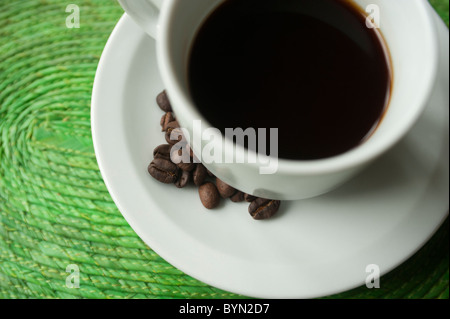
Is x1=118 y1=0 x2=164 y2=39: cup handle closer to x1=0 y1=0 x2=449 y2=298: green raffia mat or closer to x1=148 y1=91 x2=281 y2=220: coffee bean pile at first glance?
x1=148 y1=91 x2=281 y2=220: coffee bean pile

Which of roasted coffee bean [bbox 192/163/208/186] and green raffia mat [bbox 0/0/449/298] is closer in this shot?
roasted coffee bean [bbox 192/163/208/186]

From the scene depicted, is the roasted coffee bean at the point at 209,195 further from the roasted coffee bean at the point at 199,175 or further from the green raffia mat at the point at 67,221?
the green raffia mat at the point at 67,221

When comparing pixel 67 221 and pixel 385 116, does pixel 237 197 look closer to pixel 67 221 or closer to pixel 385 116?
pixel 385 116

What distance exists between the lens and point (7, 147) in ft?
4.23

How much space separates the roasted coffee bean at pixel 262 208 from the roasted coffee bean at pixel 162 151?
0.74 ft

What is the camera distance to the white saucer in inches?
39.8

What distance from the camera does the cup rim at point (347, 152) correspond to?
738mm

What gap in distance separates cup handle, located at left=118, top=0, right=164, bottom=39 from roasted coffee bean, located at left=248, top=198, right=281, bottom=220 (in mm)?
418

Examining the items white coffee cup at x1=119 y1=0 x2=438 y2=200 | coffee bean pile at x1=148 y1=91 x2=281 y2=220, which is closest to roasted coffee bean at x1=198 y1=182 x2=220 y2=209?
coffee bean pile at x1=148 y1=91 x2=281 y2=220

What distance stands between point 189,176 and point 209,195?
0.25 feet

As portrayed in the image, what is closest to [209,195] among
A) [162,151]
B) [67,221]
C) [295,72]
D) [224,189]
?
[224,189]

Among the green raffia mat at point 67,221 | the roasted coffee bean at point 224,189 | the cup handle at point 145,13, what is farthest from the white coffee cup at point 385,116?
the green raffia mat at point 67,221

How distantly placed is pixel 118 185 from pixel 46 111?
0.42 meters

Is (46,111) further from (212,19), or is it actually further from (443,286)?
(443,286)
